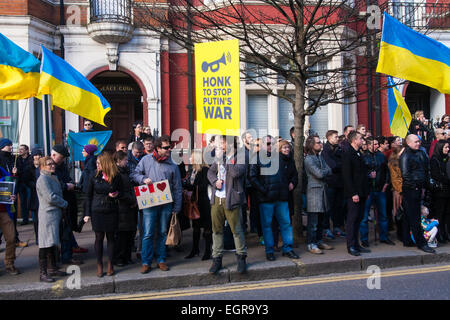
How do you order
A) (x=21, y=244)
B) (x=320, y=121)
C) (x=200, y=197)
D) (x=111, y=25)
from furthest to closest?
(x=320, y=121), (x=111, y=25), (x=21, y=244), (x=200, y=197)

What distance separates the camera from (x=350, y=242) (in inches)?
260

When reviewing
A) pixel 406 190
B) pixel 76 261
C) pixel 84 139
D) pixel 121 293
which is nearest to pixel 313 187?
pixel 406 190

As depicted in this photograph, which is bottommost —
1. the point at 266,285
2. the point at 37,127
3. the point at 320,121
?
the point at 266,285

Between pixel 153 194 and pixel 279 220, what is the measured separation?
6.76 ft

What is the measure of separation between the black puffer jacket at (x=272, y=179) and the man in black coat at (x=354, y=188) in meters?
0.98

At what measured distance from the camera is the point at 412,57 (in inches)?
266

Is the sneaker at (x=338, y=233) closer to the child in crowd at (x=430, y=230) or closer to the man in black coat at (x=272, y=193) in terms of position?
the child in crowd at (x=430, y=230)

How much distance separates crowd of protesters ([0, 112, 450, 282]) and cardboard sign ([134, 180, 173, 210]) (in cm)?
11

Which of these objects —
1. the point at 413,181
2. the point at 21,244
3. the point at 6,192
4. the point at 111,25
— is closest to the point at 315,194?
the point at 413,181

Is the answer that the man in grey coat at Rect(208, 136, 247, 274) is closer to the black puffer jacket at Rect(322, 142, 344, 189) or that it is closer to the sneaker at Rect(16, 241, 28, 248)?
the black puffer jacket at Rect(322, 142, 344, 189)

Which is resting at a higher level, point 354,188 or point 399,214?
point 354,188

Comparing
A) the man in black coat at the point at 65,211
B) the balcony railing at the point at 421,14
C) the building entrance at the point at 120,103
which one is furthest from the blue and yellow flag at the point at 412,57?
the building entrance at the point at 120,103

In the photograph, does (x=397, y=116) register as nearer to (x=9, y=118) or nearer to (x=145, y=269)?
(x=145, y=269)

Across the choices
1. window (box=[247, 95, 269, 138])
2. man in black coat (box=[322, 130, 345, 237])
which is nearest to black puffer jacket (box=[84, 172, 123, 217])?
man in black coat (box=[322, 130, 345, 237])
